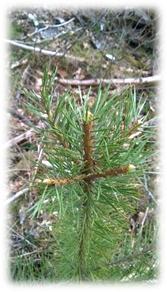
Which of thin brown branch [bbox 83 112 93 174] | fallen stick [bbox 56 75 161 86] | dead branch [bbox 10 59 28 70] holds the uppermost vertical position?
dead branch [bbox 10 59 28 70]

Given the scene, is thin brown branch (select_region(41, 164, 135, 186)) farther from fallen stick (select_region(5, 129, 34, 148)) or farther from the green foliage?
fallen stick (select_region(5, 129, 34, 148))

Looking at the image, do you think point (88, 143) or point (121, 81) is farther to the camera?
point (121, 81)

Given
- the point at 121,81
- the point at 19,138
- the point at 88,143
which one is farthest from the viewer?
the point at 121,81

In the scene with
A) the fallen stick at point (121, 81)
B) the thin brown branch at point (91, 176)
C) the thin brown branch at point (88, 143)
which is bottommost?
the thin brown branch at point (91, 176)

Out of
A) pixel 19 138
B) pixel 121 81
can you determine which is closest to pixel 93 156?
pixel 19 138

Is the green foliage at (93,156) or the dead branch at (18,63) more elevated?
the dead branch at (18,63)

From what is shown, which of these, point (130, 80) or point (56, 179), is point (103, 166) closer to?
point (56, 179)

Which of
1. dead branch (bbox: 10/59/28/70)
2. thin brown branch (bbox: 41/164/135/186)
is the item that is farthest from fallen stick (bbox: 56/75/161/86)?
thin brown branch (bbox: 41/164/135/186)

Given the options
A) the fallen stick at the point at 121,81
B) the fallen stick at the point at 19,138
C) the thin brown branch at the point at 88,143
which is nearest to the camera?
the thin brown branch at the point at 88,143

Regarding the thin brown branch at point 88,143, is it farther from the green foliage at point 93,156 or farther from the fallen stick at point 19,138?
the fallen stick at point 19,138

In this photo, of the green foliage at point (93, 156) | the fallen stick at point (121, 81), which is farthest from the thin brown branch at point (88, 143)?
the fallen stick at point (121, 81)

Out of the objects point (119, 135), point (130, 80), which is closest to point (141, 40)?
point (130, 80)

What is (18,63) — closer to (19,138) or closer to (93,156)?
(19,138)
